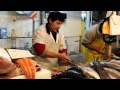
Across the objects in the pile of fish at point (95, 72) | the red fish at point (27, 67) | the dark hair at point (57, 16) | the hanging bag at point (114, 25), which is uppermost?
the dark hair at point (57, 16)

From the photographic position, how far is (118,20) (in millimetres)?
1759

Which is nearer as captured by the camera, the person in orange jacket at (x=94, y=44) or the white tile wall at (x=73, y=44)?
the person in orange jacket at (x=94, y=44)

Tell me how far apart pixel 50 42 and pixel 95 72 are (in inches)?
37.3

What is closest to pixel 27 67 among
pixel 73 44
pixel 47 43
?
pixel 47 43

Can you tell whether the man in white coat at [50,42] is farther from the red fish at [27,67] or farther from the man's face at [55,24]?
the red fish at [27,67]

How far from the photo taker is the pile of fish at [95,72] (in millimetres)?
1273

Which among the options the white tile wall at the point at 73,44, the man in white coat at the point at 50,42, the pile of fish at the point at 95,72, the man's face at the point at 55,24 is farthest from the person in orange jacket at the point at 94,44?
the white tile wall at the point at 73,44

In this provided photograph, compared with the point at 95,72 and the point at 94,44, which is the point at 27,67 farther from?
the point at 94,44

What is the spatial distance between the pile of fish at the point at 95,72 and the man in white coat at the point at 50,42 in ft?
1.74
